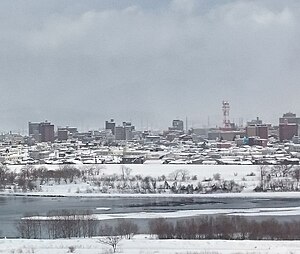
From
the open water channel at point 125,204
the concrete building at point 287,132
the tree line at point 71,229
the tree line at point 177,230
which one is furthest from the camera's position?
the concrete building at point 287,132

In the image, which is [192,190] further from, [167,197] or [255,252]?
[255,252]

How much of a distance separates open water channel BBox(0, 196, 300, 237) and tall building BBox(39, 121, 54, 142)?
44.9 m

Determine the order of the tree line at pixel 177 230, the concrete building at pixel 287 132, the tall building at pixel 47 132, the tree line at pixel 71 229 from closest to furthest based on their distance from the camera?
the tree line at pixel 177 230 → the tree line at pixel 71 229 → the concrete building at pixel 287 132 → the tall building at pixel 47 132

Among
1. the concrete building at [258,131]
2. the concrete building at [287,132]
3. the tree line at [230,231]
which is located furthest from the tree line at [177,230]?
the concrete building at [287,132]

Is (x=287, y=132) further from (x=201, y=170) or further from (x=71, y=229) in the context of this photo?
(x=71, y=229)

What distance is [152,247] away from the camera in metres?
6.42

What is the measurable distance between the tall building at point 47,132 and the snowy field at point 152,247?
54388mm

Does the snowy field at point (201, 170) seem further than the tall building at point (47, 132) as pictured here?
No

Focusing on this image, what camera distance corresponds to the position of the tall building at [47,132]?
202 ft

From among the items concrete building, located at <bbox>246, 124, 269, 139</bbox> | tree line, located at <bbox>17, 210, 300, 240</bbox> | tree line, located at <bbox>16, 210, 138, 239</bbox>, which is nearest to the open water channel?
tree line, located at <bbox>16, 210, 138, 239</bbox>

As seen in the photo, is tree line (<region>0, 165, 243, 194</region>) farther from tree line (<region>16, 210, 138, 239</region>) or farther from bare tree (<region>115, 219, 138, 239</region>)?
bare tree (<region>115, 219, 138, 239</region>)

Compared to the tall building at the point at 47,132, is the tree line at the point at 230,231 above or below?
below

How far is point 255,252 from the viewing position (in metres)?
5.91

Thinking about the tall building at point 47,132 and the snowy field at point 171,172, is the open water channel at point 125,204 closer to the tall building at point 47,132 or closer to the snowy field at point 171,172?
the snowy field at point 171,172
